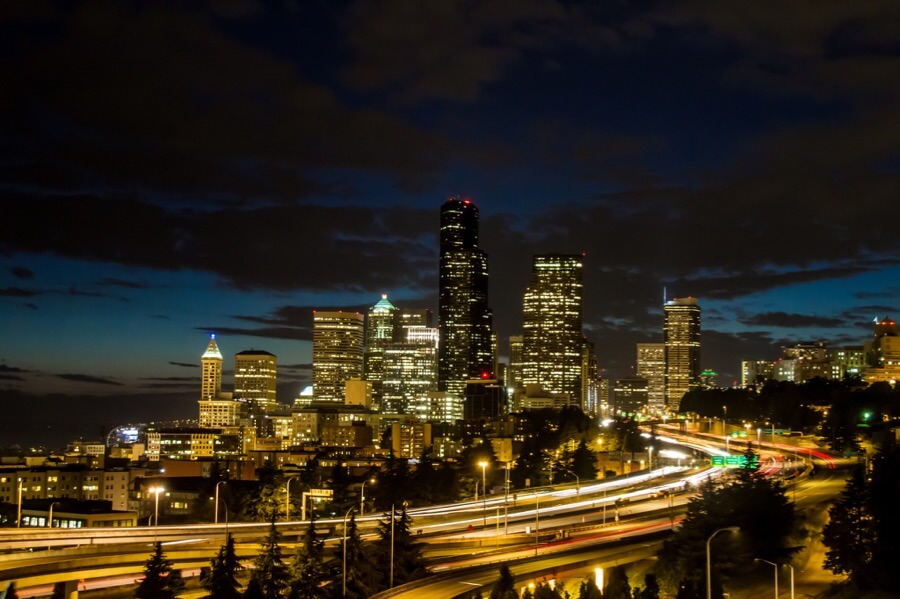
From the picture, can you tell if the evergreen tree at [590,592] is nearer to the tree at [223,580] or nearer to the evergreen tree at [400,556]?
the evergreen tree at [400,556]

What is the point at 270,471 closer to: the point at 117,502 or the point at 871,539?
the point at 117,502

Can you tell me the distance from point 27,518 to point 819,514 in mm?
66895

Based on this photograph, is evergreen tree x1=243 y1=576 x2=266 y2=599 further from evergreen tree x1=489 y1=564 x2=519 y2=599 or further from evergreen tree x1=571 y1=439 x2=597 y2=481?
evergreen tree x1=571 y1=439 x2=597 y2=481

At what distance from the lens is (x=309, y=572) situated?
47594 mm

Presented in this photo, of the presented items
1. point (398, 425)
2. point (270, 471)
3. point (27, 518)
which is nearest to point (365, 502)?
point (270, 471)

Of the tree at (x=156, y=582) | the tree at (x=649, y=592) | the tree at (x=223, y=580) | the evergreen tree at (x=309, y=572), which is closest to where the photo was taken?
the tree at (x=156, y=582)

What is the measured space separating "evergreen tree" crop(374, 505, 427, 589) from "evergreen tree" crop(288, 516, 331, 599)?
3.60 meters

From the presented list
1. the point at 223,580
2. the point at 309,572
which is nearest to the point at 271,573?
the point at 309,572

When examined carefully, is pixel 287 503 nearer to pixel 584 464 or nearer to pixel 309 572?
pixel 309 572

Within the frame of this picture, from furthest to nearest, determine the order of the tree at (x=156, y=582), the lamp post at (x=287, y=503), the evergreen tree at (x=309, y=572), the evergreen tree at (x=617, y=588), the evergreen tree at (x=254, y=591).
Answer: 1. the lamp post at (x=287, y=503)
2. the evergreen tree at (x=309, y=572)
3. the evergreen tree at (x=254, y=591)
4. the evergreen tree at (x=617, y=588)
5. the tree at (x=156, y=582)

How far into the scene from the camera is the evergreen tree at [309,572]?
154 feet

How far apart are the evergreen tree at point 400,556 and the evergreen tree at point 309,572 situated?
3.60m

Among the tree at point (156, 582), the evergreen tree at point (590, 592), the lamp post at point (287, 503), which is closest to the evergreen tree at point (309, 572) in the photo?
the tree at point (156, 582)

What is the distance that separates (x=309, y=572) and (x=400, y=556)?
605 cm
